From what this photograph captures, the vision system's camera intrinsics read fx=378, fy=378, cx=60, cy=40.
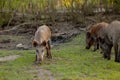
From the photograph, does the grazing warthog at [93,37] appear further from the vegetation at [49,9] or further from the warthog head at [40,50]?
the vegetation at [49,9]

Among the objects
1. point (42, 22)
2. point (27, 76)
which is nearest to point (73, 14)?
point (42, 22)

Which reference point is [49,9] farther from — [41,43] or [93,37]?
[41,43]

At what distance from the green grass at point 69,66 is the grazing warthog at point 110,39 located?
0.35 metres

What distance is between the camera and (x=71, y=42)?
2159cm

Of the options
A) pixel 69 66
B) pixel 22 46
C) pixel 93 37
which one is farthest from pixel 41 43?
pixel 22 46

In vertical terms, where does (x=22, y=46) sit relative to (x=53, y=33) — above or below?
below

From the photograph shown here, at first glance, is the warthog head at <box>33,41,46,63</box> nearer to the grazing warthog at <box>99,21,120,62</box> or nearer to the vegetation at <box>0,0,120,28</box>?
the grazing warthog at <box>99,21,120,62</box>

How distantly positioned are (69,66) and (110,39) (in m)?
2.58

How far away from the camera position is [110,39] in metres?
15.8

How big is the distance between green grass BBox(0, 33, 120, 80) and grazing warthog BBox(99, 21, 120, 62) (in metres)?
0.35

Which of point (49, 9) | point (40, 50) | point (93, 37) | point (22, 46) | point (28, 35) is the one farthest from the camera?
point (49, 9)

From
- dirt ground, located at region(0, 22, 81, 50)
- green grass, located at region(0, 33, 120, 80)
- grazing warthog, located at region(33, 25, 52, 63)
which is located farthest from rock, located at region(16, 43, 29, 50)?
grazing warthog, located at region(33, 25, 52, 63)

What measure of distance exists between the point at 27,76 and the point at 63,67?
187 cm

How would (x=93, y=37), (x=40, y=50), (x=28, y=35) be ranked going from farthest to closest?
(x=28, y=35) → (x=93, y=37) → (x=40, y=50)
